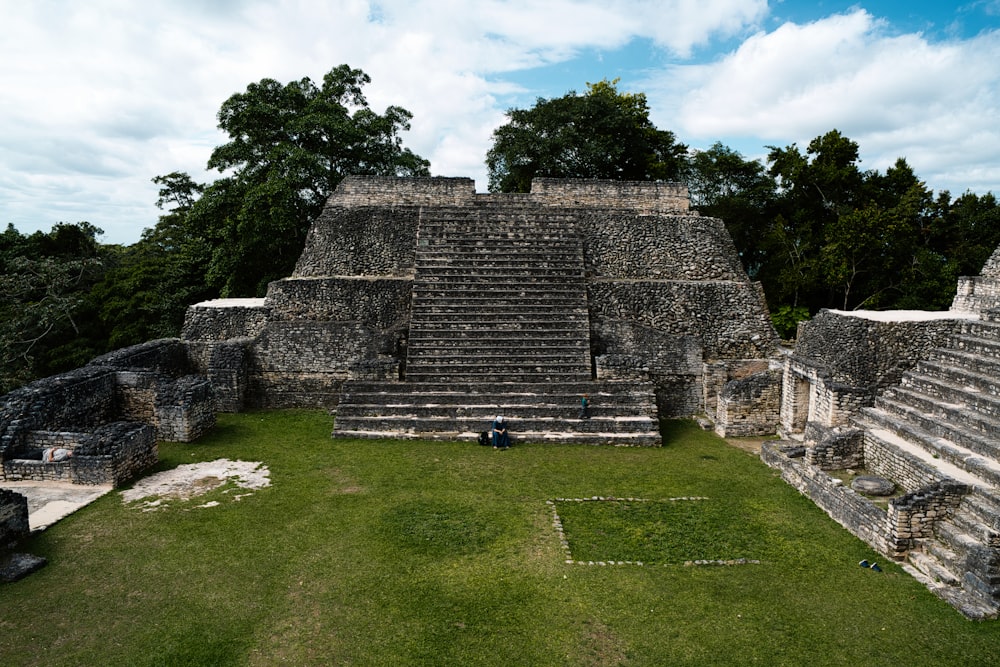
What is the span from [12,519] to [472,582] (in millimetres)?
4684

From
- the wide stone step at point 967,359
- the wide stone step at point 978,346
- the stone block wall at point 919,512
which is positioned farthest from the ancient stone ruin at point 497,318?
the stone block wall at point 919,512

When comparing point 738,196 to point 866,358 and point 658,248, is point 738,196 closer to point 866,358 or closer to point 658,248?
point 658,248

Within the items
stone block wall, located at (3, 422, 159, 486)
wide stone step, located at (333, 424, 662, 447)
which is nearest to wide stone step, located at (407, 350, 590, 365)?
wide stone step, located at (333, 424, 662, 447)

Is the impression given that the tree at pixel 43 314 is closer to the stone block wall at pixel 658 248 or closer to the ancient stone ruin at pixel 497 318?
the ancient stone ruin at pixel 497 318

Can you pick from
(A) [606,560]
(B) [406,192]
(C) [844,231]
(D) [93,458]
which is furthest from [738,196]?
(D) [93,458]

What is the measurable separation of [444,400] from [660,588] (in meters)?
5.34

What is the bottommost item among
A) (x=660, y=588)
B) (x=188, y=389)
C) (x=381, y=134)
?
(x=660, y=588)

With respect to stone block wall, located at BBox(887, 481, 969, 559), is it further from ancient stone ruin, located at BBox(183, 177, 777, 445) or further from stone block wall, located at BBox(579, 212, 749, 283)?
stone block wall, located at BBox(579, 212, 749, 283)

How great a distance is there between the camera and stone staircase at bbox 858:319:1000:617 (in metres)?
5.27

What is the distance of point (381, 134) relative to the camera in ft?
59.6

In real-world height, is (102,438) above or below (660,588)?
above

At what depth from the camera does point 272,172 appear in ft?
50.2

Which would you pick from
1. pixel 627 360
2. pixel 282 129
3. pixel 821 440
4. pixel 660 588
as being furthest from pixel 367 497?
pixel 282 129

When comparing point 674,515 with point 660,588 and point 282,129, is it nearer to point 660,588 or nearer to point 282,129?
point 660,588
